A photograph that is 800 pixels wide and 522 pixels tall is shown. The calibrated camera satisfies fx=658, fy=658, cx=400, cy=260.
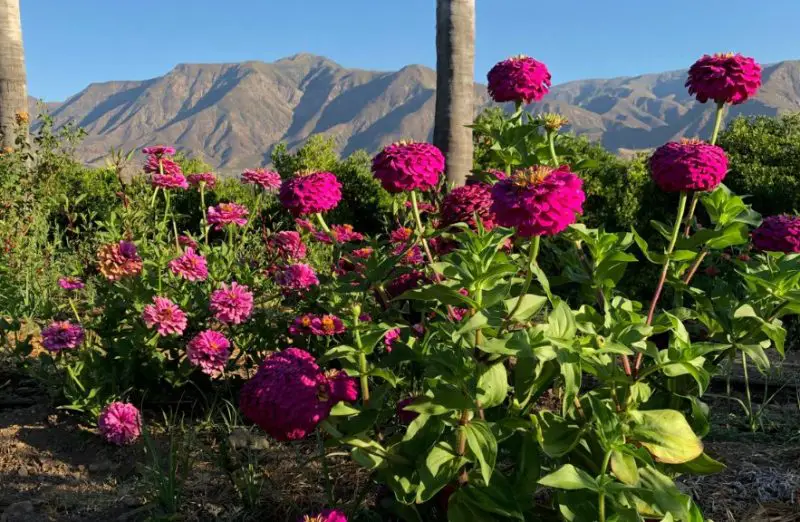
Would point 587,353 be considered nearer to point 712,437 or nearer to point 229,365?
point 712,437

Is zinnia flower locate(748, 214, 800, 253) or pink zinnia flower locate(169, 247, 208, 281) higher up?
zinnia flower locate(748, 214, 800, 253)

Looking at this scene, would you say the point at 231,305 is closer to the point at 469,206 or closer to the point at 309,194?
the point at 309,194

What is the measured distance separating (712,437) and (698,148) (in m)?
1.49

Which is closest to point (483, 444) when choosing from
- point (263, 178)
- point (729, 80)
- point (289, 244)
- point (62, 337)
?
point (729, 80)

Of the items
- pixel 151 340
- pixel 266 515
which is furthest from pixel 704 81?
pixel 151 340

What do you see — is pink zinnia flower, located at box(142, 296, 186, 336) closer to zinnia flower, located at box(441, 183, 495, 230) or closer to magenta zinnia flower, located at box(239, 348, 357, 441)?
magenta zinnia flower, located at box(239, 348, 357, 441)

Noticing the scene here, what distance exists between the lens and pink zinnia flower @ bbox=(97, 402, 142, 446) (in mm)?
2844

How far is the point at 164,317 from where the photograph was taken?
2865mm

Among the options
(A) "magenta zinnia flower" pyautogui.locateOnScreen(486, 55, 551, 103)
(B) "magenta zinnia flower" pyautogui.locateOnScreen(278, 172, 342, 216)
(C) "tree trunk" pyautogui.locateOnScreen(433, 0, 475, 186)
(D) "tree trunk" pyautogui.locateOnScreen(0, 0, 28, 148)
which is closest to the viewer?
(B) "magenta zinnia flower" pyautogui.locateOnScreen(278, 172, 342, 216)

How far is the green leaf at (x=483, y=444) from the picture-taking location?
1608mm

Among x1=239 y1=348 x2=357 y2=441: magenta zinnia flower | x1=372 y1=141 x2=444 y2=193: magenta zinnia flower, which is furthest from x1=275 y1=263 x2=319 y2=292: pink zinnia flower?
x1=239 y1=348 x2=357 y2=441: magenta zinnia flower

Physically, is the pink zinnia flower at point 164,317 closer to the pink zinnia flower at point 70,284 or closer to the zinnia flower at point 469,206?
the pink zinnia flower at point 70,284

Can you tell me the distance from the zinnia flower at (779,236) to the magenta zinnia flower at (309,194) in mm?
1694

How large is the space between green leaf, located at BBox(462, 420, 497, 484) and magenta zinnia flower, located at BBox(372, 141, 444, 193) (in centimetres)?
86
